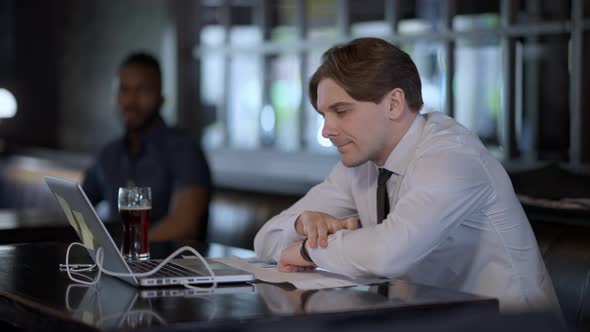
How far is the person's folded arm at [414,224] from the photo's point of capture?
1891 mm

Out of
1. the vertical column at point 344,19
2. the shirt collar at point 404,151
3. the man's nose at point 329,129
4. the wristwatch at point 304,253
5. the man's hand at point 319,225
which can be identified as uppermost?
the vertical column at point 344,19

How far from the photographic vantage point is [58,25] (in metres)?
8.30

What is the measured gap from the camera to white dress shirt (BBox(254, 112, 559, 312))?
6.28 ft

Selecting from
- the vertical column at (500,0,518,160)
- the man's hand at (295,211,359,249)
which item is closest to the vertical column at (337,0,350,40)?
the vertical column at (500,0,518,160)

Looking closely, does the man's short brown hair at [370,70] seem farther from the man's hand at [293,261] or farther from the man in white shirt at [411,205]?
the man's hand at [293,261]

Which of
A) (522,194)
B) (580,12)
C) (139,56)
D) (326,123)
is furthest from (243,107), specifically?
(326,123)

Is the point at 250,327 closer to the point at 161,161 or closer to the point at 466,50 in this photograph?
the point at 161,161

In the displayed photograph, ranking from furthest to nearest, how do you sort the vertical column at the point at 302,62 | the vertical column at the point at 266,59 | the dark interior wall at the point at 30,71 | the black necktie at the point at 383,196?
1. the dark interior wall at the point at 30,71
2. the vertical column at the point at 266,59
3. the vertical column at the point at 302,62
4. the black necktie at the point at 383,196

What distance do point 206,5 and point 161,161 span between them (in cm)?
219

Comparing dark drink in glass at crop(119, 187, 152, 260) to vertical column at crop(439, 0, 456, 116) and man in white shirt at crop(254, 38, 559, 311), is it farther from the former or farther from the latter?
vertical column at crop(439, 0, 456, 116)

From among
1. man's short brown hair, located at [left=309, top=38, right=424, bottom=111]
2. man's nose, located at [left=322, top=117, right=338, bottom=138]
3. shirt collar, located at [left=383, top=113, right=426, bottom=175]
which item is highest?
man's short brown hair, located at [left=309, top=38, right=424, bottom=111]

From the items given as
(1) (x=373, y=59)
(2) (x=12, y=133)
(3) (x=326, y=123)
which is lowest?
(2) (x=12, y=133)

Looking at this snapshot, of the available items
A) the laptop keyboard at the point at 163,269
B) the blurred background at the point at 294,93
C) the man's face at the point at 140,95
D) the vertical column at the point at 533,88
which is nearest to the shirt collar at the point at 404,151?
the blurred background at the point at 294,93

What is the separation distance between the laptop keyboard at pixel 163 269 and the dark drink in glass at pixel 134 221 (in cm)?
22
